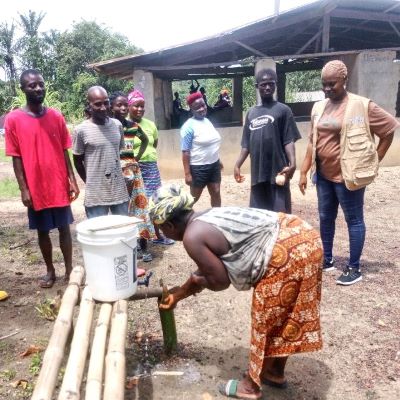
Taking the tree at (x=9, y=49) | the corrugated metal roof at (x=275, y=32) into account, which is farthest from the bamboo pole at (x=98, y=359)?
the tree at (x=9, y=49)

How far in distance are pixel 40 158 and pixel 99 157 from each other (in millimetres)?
484

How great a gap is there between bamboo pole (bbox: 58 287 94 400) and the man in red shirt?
1.34 meters

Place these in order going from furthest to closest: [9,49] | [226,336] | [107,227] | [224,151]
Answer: [9,49], [224,151], [226,336], [107,227]

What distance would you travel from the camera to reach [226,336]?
3086 mm

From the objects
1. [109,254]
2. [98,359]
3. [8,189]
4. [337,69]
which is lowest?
[8,189]

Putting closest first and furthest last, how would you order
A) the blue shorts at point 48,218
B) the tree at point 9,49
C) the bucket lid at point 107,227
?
1. the bucket lid at point 107,227
2. the blue shorts at point 48,218
3. the tree at point 9,49

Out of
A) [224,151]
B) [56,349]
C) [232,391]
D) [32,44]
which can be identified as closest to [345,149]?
[232,391]

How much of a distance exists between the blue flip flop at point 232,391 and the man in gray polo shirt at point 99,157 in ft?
6.39

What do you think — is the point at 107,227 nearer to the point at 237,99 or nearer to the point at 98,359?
the point at 98,359

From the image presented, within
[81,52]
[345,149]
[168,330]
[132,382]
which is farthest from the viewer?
[81,52]

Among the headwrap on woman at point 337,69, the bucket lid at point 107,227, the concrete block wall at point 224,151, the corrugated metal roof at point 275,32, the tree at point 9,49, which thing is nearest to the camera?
the bucket lid at point 107,227

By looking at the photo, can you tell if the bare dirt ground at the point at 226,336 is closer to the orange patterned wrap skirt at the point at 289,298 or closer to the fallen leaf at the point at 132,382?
the fallen leaf at the point at 132,382

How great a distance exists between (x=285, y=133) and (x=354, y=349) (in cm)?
192

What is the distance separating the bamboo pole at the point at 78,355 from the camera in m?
1.72
